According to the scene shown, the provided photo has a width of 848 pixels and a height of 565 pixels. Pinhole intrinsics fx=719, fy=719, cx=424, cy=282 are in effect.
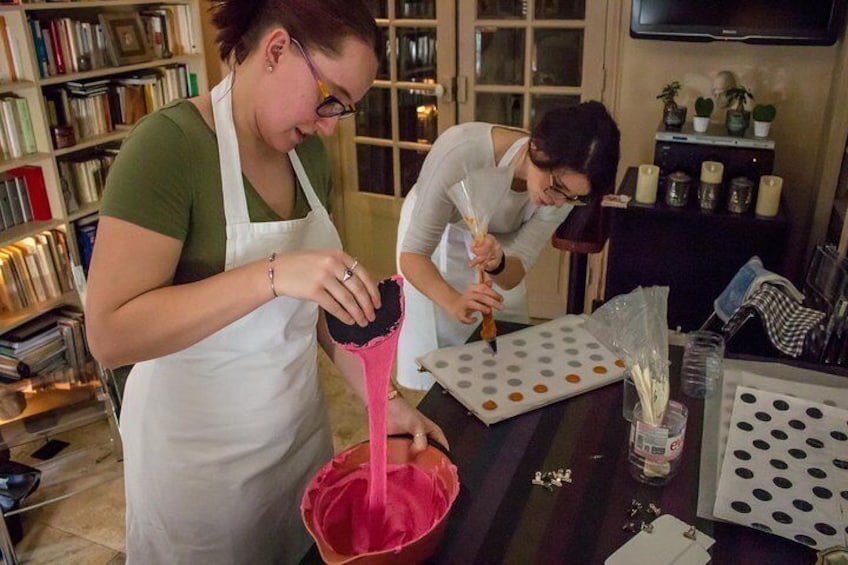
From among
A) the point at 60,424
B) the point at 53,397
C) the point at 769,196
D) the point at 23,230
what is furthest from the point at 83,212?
the point at 769,196

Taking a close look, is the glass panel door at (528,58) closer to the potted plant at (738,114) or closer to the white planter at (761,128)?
the potted plant at (738,114)

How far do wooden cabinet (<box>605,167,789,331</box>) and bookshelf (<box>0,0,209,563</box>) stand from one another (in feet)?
6.27

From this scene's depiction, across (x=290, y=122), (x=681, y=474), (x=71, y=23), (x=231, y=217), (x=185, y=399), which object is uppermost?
(x=71, y=23)

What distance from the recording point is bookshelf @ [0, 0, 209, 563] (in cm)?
244

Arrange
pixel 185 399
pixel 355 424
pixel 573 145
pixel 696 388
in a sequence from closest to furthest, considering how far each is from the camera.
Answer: pixel 185 399 → pixel 696 388 → pixel 573 145 → pixel 355 424

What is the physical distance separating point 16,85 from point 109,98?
557 millimetres

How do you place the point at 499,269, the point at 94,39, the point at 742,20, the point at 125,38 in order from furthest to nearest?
the point at 125,38, the point at 94,39, the point at 742,20, the point at 499,269

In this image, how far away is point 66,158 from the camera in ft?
10.5

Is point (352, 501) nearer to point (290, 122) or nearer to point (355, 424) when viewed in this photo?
point (290, 122)

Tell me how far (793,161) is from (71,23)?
2.99 meters

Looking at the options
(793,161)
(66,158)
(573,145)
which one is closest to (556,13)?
(793,161)

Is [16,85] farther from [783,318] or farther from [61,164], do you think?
[783,318]

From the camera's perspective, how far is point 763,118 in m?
2.60

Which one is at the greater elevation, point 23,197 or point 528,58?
point 528,58
